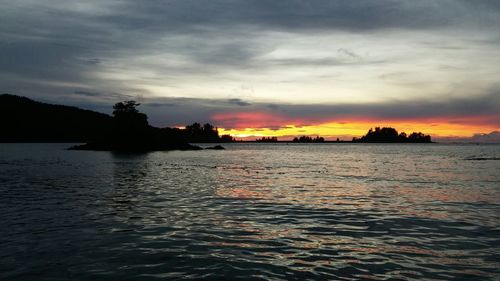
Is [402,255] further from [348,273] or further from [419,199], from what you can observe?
[419,199]

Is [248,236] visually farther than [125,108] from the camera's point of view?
No

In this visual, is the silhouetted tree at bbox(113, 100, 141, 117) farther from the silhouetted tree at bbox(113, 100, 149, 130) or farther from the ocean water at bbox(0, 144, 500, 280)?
the ocean water at bbox(0, 144, 500, 280)

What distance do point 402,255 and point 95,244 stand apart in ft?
39.6

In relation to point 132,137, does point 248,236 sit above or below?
below

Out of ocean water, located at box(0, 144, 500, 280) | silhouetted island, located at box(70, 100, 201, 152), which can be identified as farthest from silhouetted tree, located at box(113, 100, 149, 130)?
ocean water, located at box(0, 144, 500, 280)

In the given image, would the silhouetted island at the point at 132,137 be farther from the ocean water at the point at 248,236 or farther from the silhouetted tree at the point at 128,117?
the ocean water at the point at 248,236

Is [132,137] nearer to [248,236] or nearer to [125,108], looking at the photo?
[125,108]

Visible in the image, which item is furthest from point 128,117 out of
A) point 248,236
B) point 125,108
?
point 248,236

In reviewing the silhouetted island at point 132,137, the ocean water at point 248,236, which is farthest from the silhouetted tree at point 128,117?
the ocean water at point 248,236

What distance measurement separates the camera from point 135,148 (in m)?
154

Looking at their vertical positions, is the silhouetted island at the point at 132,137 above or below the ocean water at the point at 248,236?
above

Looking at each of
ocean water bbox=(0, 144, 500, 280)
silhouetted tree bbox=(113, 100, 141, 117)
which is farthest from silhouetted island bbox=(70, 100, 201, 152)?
ocean water bbox=(0, 144, 500, 280)

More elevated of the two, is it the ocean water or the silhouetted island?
the silhouetted island

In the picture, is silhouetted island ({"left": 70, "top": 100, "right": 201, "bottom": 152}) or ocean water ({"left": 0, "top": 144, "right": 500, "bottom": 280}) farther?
silhouetted island ({"left": 70, "top": 100, "right": 201, "bottom": 152})
